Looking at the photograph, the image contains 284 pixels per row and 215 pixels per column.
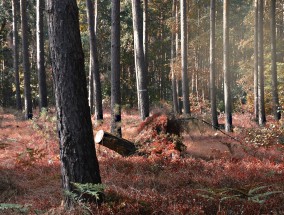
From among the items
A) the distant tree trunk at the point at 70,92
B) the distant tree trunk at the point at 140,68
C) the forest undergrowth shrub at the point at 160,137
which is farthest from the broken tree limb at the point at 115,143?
the distant tree trunk at the point at 70,92

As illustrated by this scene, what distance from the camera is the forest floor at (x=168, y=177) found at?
18.9 feet

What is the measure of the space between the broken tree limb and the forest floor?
369 mm

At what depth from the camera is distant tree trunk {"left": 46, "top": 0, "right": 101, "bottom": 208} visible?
5.25 meters

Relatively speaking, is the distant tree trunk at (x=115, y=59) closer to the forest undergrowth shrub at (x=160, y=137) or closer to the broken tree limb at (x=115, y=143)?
the forest undergrowth shrub at (x=160, y=137)

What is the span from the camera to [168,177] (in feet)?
27.2

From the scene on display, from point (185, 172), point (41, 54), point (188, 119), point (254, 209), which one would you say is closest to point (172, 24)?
point (41, 54)

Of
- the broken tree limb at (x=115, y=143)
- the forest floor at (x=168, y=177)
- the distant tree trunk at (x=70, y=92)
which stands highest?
the distant tree trunk at (x=70, y=92)

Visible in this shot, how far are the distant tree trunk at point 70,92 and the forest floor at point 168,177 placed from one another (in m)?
0.64

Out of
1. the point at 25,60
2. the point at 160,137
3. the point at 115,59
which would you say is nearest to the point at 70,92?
the point at 160,137

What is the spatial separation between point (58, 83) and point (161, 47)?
112 feet

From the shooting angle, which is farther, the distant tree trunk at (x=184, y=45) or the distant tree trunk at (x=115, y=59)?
the distant tree trunk at (x=184, y=45)

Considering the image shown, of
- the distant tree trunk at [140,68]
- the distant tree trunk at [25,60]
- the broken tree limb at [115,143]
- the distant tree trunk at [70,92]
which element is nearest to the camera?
the distant tree trunk at [70,92]

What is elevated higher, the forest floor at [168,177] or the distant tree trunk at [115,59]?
the distant tree trunk at [115,59]

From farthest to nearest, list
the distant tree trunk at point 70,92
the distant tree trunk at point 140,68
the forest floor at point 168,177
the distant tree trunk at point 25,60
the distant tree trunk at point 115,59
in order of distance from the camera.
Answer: the distant tree trunk at point 25,60 → the distant tree trunk at point 140,68 → the distant tree trunk at point 115,59 → the forest floor at point 168,177 → the distant tree trunk at point 70,92
